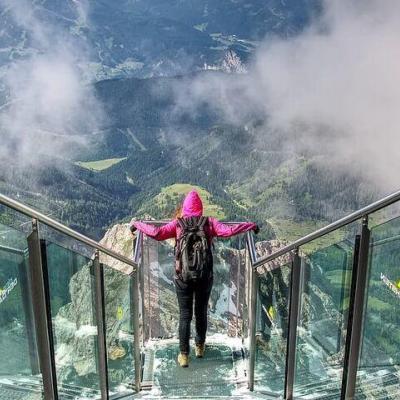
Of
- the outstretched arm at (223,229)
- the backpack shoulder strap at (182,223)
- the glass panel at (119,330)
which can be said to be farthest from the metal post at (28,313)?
the outstretched arm at (223,229)

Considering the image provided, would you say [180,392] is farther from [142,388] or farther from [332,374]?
[332,374]

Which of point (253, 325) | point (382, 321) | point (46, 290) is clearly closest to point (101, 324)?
point (46, 290)

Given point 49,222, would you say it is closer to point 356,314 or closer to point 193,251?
point 356,314

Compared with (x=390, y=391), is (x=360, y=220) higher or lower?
higher

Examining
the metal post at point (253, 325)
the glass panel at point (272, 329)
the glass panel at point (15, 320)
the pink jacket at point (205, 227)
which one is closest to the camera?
the glass panel at point (15, 320)

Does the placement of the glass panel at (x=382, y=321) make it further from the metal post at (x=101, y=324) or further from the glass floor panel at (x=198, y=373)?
the glass floor panel at (x=198, y=373)

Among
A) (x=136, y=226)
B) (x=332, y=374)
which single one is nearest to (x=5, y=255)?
(x=332, y=374)
